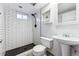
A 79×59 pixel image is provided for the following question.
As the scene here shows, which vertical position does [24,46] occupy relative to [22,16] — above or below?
below

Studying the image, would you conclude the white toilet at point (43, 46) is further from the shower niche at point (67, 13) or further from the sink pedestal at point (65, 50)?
the shower niche at point (67, 13)

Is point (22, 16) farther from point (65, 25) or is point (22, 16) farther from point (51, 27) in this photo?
point (65, 25)

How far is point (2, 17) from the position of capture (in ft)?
3.79

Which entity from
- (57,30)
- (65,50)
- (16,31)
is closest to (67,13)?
(57,30)

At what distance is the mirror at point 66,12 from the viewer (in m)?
1.02

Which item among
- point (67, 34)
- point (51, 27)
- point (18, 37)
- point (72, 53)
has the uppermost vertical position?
point (51, 27)

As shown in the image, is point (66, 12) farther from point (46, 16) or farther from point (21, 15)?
point (21, 15)

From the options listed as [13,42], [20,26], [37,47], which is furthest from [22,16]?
[37,47]

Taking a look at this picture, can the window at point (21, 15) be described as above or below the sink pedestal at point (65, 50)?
above

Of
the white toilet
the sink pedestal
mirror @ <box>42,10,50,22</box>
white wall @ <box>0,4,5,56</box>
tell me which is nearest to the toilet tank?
the white toilet

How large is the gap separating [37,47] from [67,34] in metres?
0.73

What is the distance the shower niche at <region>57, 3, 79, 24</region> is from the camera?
100 cm

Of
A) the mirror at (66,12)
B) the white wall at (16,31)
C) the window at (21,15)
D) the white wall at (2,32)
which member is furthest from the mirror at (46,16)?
the white wall at (2,32)

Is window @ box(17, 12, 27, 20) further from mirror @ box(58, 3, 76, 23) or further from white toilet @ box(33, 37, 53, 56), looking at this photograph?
mirror @ box(58, 3, 76, 23)
